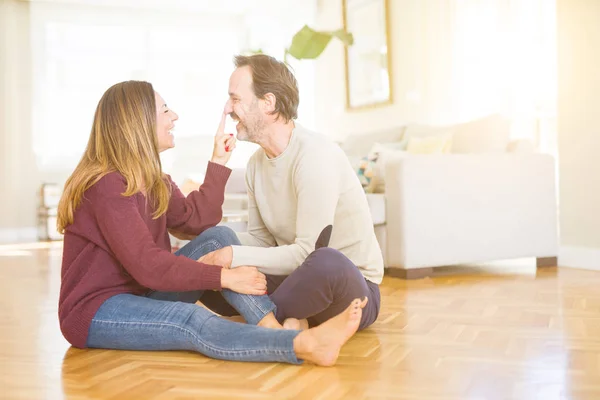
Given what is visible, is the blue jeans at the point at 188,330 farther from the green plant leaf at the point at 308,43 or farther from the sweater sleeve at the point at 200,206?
the green plant leaf at the point at 308,43

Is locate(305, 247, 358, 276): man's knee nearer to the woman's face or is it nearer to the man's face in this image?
the man's face

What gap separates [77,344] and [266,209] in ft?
2.31

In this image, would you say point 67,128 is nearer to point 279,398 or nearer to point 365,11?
point 365,11

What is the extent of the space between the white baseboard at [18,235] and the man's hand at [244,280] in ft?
22.0

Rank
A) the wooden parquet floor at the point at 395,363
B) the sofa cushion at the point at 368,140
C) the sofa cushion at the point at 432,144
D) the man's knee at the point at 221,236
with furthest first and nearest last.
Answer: the sofa cushion at the point at 368,140, the sofa cushion at the point at 432,144, the man's knee at the point at 221,236, the wooden parquet floor at the point at 395,363

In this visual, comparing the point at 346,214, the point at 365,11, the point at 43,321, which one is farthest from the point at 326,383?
the point at 365,11

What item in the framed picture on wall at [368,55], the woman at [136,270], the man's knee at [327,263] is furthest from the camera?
the framed picture on wall at [368,55]

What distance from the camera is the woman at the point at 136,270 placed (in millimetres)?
1898

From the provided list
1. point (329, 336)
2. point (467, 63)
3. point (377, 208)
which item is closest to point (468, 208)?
point (377, 208)

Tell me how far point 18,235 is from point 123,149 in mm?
6787

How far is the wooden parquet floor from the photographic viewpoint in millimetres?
1620

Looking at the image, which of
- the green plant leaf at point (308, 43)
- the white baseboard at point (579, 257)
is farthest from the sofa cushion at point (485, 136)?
the green plant leaf at point (308, 43)

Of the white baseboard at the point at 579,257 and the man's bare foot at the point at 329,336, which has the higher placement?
the man's bare foot at the point at 329,336

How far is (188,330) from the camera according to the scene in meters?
1.94
